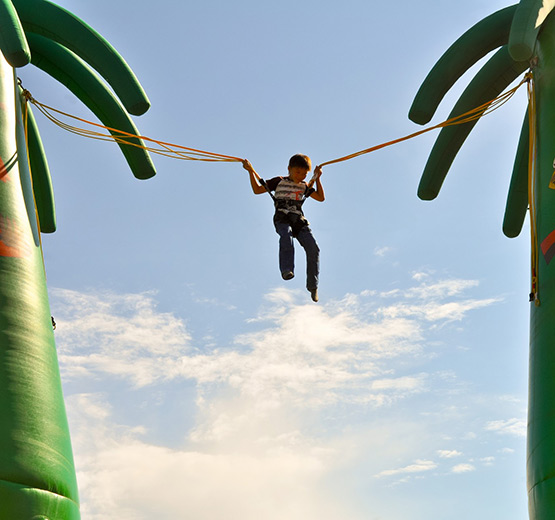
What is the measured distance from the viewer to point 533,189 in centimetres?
868

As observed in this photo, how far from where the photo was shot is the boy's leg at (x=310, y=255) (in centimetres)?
921

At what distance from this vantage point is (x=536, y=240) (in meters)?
8.37

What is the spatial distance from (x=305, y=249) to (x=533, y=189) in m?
2.43

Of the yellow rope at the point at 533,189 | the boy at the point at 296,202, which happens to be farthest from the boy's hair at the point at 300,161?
the yellow rope at the point at 533,189

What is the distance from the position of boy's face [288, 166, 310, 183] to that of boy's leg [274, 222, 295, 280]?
54 centimetres

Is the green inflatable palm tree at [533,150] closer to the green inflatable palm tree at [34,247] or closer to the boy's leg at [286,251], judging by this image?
the boy's leg at [286,251]

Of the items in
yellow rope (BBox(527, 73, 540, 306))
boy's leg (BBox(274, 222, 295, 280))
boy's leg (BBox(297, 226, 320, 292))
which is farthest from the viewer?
boy's leg (BBox(297, 226, 320, 292))

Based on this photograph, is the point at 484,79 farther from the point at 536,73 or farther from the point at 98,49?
the point at 98,49

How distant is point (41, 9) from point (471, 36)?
180 inches

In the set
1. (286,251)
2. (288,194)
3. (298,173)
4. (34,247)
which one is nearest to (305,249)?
(286,251)

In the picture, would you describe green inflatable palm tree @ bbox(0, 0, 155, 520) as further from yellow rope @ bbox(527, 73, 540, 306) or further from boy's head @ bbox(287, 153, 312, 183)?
yellow rope @ bbox(527, 73, 540, 306)

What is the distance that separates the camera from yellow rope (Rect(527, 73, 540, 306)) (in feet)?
27.0

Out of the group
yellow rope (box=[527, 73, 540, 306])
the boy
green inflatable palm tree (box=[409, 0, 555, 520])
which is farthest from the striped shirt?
yellow rope (box=[527, 73, 540, 306])

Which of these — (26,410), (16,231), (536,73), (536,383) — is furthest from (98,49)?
(536,383)
